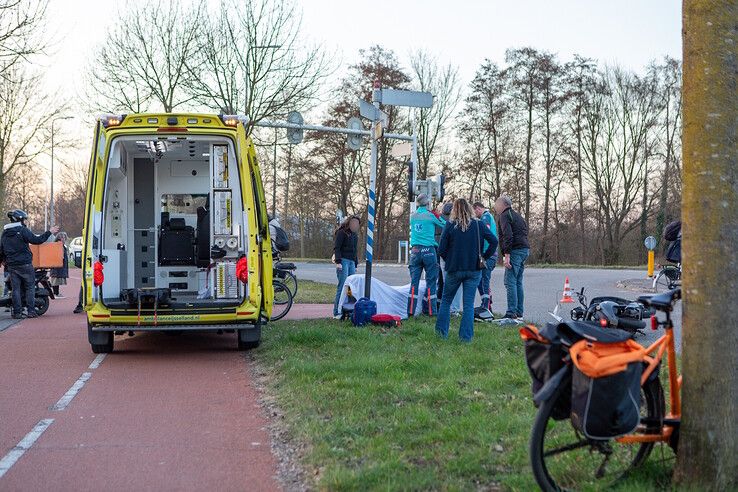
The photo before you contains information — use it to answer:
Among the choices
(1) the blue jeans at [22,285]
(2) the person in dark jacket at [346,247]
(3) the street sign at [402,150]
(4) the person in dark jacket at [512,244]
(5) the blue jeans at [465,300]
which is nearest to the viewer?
(5) the blue jeans at [465,300]

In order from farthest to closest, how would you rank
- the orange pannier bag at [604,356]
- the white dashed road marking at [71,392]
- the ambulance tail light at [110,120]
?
the ambulance tail light at [110,120] < the white dashed road marking at [71,392] < the orange pannier bag at [604,356]

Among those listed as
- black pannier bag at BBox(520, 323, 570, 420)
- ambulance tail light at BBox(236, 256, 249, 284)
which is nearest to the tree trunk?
black pannier bag at BBox(520, 323, 570, 420)

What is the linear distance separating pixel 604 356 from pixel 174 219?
31.3 feet

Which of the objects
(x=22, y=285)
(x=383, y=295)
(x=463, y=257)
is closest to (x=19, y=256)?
(x=22, y=285)

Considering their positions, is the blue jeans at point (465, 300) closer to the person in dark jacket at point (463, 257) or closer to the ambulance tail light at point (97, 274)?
the person in dark jacket at point (463, 257)

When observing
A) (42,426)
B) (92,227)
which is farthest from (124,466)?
(92,227)

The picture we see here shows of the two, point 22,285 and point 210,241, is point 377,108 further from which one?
point 22,285

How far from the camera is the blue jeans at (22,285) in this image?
15031mm

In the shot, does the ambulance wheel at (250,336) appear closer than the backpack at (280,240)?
Yes

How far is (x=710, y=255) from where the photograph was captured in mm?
4145

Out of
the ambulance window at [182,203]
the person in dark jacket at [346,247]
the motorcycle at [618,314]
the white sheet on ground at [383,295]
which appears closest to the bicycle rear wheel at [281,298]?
the person in dark jacket at [346,247]

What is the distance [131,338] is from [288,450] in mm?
7339

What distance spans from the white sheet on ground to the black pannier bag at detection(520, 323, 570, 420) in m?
8.65

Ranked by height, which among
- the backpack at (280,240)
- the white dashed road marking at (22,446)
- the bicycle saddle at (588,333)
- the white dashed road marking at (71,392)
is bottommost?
the white dashed road marking at (22,446)
